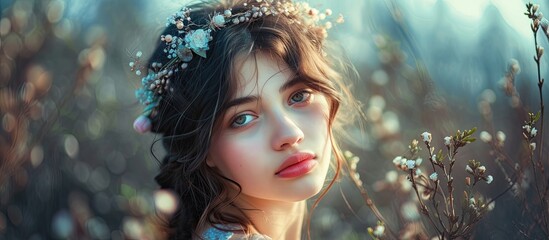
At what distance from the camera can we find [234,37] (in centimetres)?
181

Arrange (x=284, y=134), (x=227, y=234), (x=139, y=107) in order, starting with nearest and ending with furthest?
(x=284, y=134) < (x=227, y=234) < (x=139, y=107)

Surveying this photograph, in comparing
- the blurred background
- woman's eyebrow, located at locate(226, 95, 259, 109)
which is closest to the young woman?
woman's eyebrow, located at locate(226, 95, 259, 109)

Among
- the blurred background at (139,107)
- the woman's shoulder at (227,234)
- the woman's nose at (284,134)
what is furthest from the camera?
the blurred background at (139,107)

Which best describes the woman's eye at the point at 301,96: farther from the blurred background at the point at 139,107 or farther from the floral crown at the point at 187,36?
the blurred background at the point at 139,107

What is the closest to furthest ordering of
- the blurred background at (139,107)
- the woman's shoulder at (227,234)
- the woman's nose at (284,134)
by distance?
the woman's nose at (284,134), the woman's shoulder at (227,234), the blurred background at (139,107)

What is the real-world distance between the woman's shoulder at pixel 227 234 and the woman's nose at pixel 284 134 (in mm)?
261

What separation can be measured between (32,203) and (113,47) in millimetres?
666

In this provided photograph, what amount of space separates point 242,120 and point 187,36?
28cm

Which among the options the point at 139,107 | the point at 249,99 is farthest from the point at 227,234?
the point at 139,107

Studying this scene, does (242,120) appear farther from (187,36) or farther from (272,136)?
(187,36)

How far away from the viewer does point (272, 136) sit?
1.73 metres

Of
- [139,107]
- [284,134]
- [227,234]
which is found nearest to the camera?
[284,134]

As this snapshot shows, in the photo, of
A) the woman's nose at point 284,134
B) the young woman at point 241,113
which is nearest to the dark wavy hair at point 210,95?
the young woman at point 241,113

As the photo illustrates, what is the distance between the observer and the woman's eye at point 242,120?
1.77 meters
